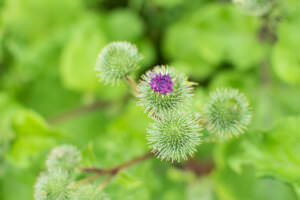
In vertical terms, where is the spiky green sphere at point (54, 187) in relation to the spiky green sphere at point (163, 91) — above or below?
below

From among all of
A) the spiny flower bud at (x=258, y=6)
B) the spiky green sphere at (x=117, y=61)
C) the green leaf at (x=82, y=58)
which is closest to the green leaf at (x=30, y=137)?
the green leaf at (x=82, y=58)

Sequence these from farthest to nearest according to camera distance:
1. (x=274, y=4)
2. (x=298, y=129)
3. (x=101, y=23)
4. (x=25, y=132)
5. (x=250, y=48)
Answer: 1. (x=101, y=23)
2. (x=250, y=48)
3. (x=25, y=132)
4. (x=274, y=4)
5. (x=298, y=129)

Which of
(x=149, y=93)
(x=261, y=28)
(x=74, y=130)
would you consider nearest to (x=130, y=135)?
(x=74, y=130)

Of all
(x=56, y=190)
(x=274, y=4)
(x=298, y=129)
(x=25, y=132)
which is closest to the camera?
(x=56, y=190)

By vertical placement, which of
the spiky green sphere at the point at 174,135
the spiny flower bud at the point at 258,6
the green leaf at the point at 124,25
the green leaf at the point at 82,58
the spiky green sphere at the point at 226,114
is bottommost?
the spiky green sphere at the point at 174,135

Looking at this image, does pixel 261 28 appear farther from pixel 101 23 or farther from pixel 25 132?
pixel 25 132

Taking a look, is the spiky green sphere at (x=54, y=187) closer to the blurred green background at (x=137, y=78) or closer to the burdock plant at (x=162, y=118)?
the burdock plant at (x=162, y=118)

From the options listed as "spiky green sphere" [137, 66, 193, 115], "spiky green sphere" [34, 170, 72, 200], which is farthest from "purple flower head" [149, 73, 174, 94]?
"spiky green sphere" [34, 170, 72, 200]

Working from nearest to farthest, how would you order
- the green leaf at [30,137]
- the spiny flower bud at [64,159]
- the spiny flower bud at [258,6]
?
1. the spiny flower bud at [64,159]
2. the spiny flower bud at [258,6]
3. the green leaf at [30,137]

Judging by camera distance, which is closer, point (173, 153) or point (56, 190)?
point (173, 153)
